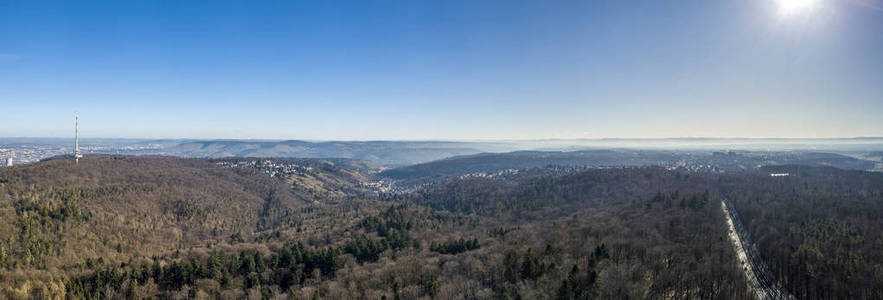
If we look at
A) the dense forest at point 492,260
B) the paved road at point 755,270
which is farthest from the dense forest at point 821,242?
the paved road at point 755,270

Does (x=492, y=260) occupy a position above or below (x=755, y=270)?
below

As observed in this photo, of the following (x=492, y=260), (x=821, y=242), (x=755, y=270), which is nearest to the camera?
(x=755, y=270)

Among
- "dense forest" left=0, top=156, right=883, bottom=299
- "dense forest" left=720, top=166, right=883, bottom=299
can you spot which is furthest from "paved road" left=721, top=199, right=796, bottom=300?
"dense forest" left=0, top=156, right=883, bottom=299

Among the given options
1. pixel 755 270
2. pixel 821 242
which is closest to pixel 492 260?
pixel 755 270

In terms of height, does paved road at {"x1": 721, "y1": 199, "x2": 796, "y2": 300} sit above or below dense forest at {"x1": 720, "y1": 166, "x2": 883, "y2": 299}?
below

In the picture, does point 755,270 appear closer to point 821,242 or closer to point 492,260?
point 821,242

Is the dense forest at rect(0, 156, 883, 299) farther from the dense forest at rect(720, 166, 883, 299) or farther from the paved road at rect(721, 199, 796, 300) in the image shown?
the paved road at rect(721, 199, 796, 300)

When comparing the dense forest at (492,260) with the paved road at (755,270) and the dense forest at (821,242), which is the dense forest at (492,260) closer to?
the dense forest at (821,242)

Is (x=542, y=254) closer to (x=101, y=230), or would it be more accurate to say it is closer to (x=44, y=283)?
(x=44, y=283)

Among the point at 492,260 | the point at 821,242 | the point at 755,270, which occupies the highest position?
the point at 821,242

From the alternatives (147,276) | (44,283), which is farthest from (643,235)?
(44,283)

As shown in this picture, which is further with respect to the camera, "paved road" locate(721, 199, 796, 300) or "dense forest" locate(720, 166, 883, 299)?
"paved road" locate(721, 199, 796, 300)

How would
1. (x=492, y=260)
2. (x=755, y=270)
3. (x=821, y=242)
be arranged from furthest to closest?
(x=492, y=260) < (x=821, y=242) < (x=755, y=270)
